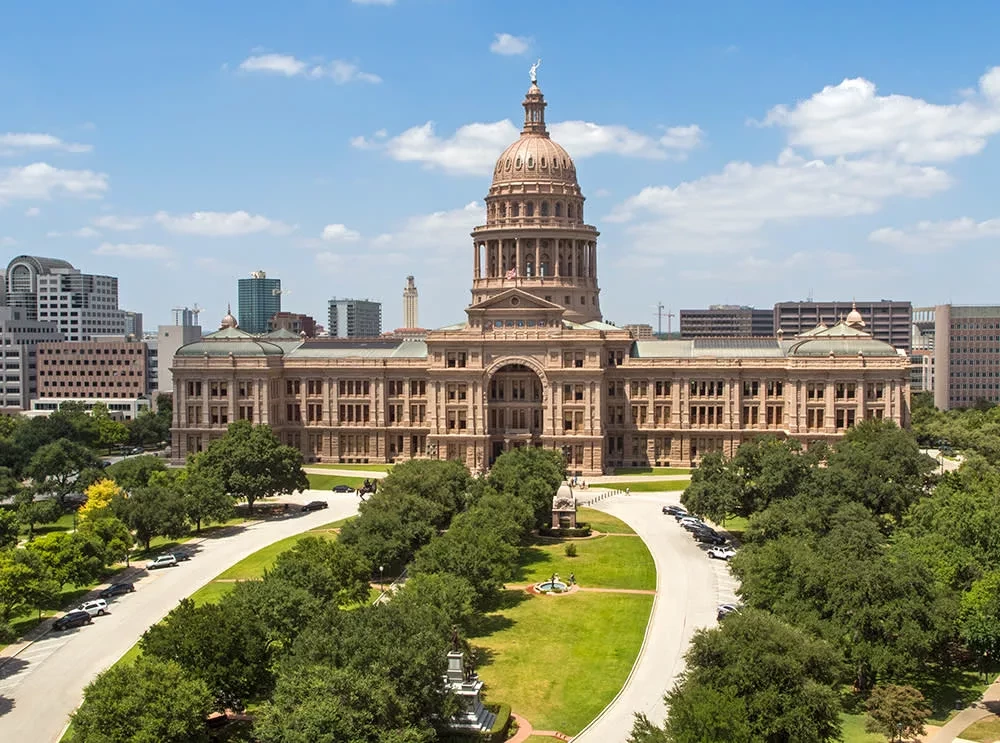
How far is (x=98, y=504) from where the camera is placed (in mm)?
104688

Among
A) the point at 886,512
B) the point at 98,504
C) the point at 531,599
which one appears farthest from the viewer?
the point at 98,504

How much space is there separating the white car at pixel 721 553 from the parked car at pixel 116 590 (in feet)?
165

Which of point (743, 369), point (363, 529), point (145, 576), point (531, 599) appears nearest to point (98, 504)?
point (145, 576)

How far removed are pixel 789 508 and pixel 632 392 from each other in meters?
67.8

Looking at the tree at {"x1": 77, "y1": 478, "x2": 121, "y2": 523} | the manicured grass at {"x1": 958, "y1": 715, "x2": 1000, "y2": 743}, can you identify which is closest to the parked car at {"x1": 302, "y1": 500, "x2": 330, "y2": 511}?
the tree at {"x1": 77, "y1": 478, "x2": 121, "y2": 523}

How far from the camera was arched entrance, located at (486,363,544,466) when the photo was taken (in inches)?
5871

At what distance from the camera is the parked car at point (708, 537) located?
10044cm

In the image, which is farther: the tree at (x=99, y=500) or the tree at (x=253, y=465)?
the tree at (x=253, y=465)

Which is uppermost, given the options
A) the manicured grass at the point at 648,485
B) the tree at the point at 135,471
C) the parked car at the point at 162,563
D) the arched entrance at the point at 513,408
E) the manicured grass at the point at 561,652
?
the arched entrance at the point at 513,408

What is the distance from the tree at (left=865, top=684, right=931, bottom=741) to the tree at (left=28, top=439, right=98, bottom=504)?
9563cm

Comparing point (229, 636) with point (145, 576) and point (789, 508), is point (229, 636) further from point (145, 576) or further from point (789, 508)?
point (789, 508)

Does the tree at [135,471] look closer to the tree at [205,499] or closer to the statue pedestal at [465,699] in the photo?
the tree at [205,499]

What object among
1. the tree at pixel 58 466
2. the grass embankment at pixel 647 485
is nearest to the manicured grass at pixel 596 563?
the grass embankment at pixel 647 485

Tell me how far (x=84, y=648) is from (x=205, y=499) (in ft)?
115
